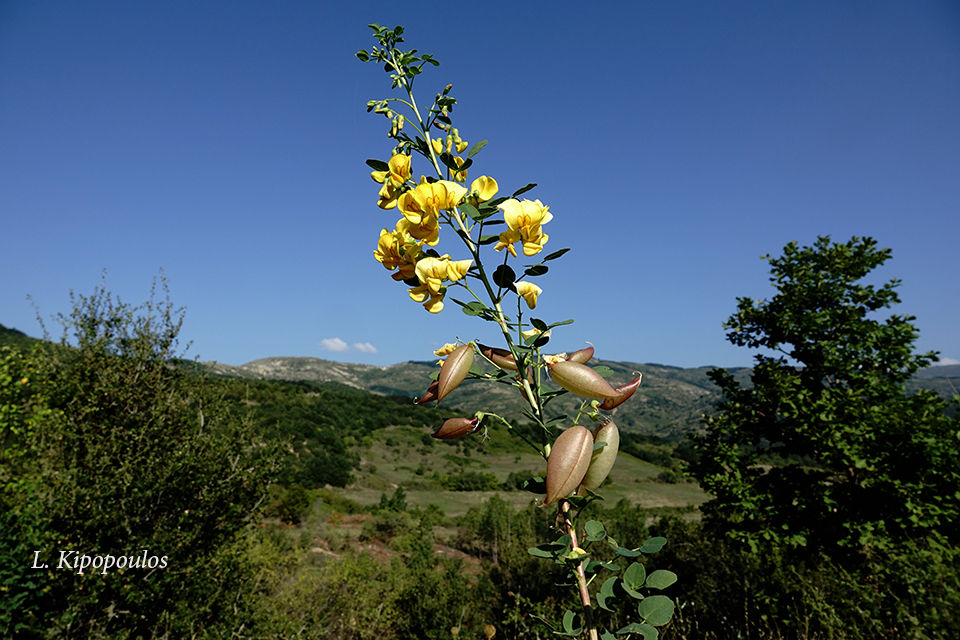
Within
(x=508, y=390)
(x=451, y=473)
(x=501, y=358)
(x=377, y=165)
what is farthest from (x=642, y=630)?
(x=508, y=390)

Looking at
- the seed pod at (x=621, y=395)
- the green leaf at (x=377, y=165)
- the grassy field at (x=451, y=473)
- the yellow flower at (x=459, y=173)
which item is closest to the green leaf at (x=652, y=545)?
the seed pod at (x=621, y=395)

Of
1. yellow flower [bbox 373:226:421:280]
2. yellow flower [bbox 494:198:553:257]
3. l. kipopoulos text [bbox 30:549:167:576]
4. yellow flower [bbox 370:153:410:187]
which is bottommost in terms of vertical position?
l. kipopoulos text [bbox 30:549:167:576]

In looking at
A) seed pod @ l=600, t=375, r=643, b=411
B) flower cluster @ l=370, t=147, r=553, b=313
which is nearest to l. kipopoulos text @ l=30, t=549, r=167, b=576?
flower cluster @ l=370, t=147, r=553, b=313

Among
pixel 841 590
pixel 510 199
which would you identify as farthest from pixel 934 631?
pixel 510 199

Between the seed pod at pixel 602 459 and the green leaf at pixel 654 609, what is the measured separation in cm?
26

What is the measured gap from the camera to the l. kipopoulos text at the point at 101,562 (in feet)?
14.8

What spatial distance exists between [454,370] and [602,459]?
1.19 feet

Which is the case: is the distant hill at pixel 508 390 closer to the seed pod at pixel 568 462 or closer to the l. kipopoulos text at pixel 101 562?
the l. kipopoulos text at pixel 101 562

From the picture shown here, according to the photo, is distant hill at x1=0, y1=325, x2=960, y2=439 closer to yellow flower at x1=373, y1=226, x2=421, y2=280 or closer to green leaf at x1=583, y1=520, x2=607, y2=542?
green leaf at x1=583, y1=520, x2=607, y2=542

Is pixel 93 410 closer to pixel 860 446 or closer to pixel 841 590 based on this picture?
pixel 841 590

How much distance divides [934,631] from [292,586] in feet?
25.2

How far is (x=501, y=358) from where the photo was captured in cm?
91

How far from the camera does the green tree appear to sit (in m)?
5.14

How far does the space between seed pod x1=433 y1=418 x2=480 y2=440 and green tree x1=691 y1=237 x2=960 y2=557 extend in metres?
6.05
